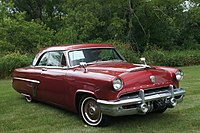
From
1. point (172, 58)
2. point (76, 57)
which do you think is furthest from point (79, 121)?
point (172, 58)

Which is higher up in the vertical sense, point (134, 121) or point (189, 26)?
point (189, 26)

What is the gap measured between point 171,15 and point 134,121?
21506 millimetres

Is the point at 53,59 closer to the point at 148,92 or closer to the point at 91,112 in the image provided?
the point at 91,112

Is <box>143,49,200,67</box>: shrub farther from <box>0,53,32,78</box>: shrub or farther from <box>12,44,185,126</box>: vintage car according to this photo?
<box>12,44,185,126</box>: vintage car

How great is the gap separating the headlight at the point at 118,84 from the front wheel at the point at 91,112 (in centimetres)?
61

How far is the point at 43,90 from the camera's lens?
289 inches

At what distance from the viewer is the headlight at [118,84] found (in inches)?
213

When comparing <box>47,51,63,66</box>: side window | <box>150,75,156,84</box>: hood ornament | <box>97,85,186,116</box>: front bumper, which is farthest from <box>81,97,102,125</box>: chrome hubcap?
<box>47,51,63,66</box>: side window

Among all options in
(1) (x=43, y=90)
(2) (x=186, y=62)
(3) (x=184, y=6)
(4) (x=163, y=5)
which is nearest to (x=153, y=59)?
(2) (x=186, y=62)

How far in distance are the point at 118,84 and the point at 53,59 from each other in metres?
2.36

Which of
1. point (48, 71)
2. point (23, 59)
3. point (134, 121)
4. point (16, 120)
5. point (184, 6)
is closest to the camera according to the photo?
point (134, 121)

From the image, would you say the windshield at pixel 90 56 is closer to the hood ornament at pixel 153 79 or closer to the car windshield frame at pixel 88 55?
the car windshield frame at pixel 88 55

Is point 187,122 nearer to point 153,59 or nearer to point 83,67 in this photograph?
point 83,67

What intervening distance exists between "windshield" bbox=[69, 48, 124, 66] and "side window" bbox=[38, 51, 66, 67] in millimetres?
223
